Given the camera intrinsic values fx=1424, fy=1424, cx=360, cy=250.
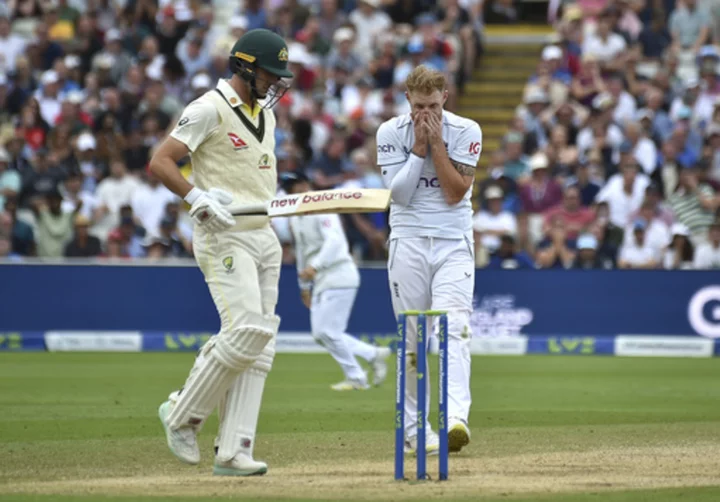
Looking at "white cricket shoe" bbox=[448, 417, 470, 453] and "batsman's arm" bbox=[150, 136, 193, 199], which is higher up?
"batsman's arm" bbox=[150, 136, 193, 199]

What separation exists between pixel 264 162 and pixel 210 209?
524 mm

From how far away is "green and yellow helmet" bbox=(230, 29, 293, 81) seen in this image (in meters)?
7.41

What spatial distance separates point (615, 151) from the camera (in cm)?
1886

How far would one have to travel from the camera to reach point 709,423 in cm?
993

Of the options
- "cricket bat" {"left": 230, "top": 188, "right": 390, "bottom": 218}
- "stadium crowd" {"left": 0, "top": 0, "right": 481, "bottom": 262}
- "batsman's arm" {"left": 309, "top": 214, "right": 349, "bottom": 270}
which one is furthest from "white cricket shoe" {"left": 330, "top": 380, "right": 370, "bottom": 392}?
"cricket bat" {"left": 230, "top": 188, "right": 390, "bottom": 218}

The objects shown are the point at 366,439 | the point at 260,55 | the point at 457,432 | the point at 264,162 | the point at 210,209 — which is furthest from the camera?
the point at 366,439

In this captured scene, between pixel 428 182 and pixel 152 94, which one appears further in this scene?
pixel 152 94

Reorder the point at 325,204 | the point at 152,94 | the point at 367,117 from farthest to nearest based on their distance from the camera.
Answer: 1. the point at 152,94
2. the point at 367,117
3. the point at 325,204

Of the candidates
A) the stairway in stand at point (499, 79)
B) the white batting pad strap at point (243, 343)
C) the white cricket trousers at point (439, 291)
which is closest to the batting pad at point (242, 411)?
the white batting pad strap at point (243, 343)

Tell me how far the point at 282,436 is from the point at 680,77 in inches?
489

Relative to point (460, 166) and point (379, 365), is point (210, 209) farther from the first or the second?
point (379, 365)

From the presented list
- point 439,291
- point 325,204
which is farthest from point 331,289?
point 325,204

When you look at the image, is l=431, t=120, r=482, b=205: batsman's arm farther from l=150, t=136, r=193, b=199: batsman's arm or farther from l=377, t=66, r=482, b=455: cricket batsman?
l=150, t=136, r=193, b=199: batsman's arm

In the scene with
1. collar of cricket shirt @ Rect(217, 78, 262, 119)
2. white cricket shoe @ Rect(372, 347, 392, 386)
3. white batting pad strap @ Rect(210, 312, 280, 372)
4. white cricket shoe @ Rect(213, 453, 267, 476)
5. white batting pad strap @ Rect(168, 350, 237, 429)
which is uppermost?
collar of cricket shirt @ Rect(217, 78, 262, 119)
